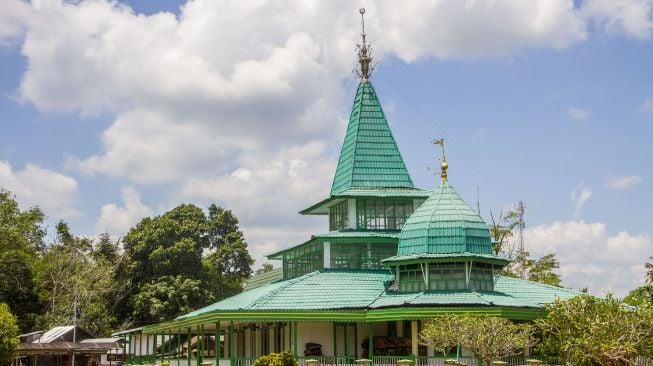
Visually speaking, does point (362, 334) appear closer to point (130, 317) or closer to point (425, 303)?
point (425, 303)

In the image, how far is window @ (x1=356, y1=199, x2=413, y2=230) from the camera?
52.1 metres

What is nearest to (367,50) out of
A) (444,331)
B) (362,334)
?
(362,334)

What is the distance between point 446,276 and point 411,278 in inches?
71.0

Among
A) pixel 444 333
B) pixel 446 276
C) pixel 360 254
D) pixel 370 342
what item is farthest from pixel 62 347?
pixel 444 333

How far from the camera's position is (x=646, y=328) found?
1443 inches

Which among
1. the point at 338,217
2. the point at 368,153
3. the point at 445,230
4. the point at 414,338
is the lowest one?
the point at 414,338

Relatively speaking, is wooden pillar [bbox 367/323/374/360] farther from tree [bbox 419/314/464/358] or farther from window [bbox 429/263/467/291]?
window [bbox 429/263/467/291]

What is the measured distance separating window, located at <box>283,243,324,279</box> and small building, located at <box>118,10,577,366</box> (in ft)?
0.33

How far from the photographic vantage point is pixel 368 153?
180 ft

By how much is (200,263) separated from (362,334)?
43.5 metres

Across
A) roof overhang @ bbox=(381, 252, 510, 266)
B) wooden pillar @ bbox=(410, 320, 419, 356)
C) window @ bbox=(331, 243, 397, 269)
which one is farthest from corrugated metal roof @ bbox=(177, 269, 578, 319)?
roof overhang @ bbox=(381, 252, 510, 266)

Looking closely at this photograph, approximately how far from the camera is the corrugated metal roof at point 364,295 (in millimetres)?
42531

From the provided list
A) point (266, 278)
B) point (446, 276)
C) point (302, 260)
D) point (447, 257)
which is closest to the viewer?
point (447, 257)

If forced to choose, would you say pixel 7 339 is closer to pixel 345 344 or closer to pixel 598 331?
pixel 345 344
